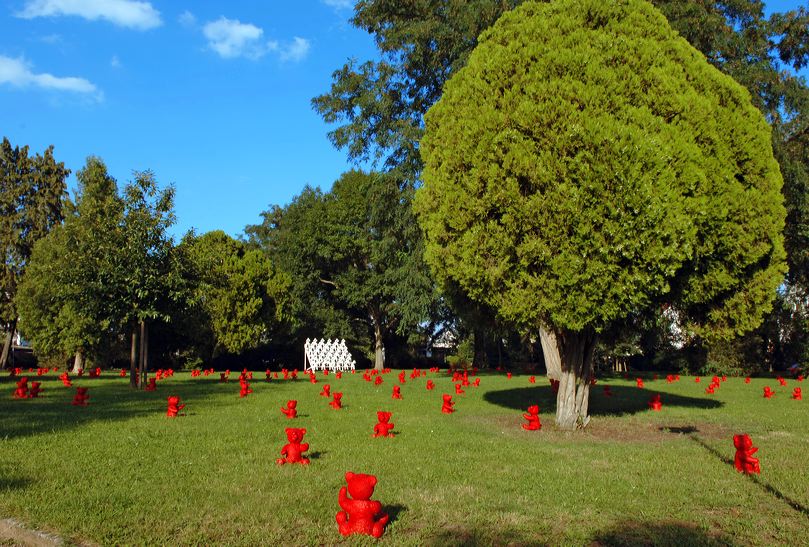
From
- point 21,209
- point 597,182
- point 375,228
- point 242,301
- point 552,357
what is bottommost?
point 552,357

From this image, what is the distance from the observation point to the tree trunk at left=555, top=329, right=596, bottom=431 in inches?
428

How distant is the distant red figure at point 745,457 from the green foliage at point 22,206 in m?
37.5

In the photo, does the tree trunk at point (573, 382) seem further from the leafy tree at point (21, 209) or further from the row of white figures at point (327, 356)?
the leafy tree at point (21, 209)

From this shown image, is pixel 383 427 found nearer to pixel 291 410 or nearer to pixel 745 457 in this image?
pixel 291 410

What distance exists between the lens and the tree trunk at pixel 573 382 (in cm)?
1087

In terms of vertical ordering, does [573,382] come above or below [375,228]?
below

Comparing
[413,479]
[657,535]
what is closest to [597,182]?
[413,479]

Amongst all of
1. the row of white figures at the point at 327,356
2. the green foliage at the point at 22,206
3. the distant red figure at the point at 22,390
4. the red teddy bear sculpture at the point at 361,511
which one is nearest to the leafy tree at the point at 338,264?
the row of white figures at the point at 327,356

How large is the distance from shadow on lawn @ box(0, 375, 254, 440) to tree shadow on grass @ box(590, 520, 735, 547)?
8435mm

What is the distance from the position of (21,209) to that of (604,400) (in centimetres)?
3568

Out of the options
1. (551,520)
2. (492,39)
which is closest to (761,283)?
(492,39)

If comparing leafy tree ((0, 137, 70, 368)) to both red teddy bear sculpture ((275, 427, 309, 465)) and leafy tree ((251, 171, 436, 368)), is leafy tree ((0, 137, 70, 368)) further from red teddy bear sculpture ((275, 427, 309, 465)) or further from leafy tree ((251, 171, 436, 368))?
red teddy bear sculpture ((275, 427, 309, 465))

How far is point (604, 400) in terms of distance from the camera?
653 inches

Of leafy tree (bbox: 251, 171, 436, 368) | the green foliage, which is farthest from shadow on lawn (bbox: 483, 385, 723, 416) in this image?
the green foliage
